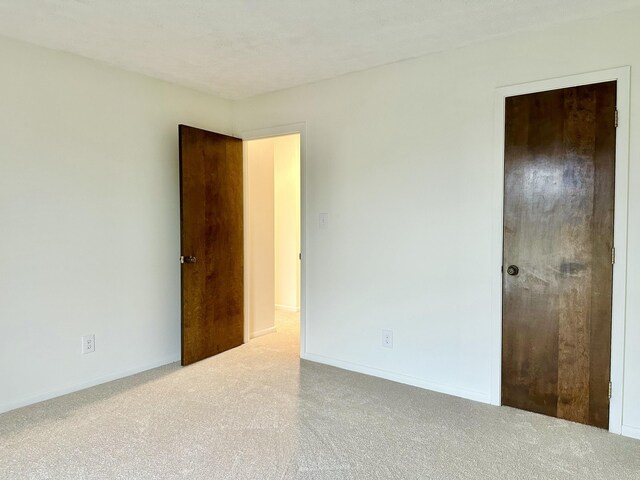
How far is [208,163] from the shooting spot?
11.9ft

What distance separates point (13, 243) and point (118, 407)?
123cm

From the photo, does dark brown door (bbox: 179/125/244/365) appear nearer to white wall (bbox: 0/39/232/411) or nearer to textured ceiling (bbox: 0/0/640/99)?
white wall (bbox: 0/39/232/411)

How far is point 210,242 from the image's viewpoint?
3688mm

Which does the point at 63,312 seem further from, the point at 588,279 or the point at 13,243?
the point at 588,279

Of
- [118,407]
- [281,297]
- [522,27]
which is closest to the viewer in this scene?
[522,27]

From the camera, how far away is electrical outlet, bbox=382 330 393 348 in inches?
125

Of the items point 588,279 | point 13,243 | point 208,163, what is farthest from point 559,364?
point 13,243

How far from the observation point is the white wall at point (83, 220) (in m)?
2.66

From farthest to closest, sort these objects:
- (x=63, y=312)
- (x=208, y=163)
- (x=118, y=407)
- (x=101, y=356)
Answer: (x=208, y=163) → (x=101, y=356) → (x=63, y=312) → (x=118, y=407)

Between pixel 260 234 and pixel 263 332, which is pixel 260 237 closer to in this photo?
pixel 260 234

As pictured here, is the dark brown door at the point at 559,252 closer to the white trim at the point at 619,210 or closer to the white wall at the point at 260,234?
the white trim at the point at 619,210

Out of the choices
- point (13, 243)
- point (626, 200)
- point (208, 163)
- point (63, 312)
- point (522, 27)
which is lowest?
point (63, 312)

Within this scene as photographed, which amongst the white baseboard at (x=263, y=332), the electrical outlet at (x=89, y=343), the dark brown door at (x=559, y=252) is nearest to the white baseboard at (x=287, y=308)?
the white baseboard at (x=263, y=332)

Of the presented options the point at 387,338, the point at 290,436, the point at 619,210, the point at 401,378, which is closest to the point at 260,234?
the point at 387,338
